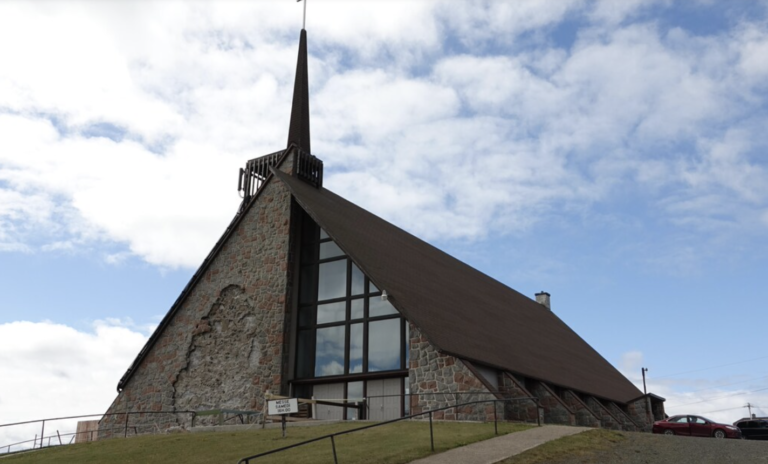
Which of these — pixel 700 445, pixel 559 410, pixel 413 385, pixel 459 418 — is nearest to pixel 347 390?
pixel 413 385

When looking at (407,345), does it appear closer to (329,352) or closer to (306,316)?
(329,352)

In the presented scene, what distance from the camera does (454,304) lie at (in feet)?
90.4

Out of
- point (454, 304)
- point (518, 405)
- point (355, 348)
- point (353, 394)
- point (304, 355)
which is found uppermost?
point (454, 304)

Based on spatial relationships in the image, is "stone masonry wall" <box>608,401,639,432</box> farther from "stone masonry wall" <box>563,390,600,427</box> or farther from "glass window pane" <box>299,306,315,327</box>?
"glass window pane" <box>299,306,315,327</box>

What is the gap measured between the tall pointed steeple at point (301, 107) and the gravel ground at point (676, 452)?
18.9 m

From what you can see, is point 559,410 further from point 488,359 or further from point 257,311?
point 257,311

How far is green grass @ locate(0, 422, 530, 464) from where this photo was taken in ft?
51.2

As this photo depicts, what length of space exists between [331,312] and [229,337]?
391 cm

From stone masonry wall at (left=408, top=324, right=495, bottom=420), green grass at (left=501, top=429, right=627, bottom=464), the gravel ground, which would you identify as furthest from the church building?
the gravel ground

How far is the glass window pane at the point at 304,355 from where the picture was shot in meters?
25.1

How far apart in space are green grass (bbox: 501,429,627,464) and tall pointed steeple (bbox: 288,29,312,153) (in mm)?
18424

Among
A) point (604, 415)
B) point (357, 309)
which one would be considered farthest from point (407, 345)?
point (604, 415)

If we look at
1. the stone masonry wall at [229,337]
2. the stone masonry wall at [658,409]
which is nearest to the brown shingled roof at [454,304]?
the stone masonry wall at [658,409]

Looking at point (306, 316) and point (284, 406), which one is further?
point (306, 316)
